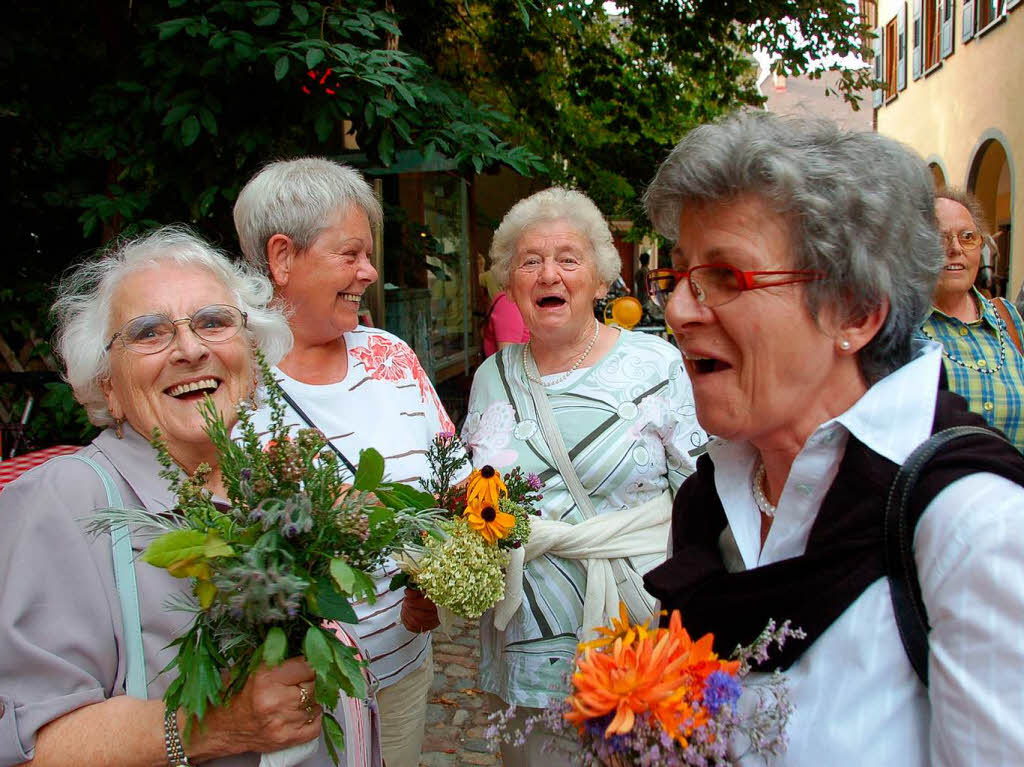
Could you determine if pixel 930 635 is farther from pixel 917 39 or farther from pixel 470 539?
pixel 917 39

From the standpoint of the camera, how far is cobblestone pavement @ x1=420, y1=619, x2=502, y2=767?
405 cm

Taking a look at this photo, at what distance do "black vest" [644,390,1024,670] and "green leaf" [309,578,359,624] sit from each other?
2.04ft

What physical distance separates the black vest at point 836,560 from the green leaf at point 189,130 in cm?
316

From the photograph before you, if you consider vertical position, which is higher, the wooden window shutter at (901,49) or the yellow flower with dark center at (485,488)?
the wooden window shutter at (901,49)

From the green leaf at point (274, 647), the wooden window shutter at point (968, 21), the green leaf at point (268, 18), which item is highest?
the wooden window shutter at point (968, 21)

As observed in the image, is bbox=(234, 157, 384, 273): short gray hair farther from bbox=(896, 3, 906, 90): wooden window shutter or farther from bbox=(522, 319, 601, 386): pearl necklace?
bbox=(896, 3, 906, 90): wooden window shutter

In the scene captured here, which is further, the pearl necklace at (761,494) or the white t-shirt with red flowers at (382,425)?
the white t-shirt with red flowers at (382,425)

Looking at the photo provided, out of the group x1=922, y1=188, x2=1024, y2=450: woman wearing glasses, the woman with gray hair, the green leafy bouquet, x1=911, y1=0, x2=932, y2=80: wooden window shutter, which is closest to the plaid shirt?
x1=922, y1=188, x2=1024, y2=450: woman wearing glasses

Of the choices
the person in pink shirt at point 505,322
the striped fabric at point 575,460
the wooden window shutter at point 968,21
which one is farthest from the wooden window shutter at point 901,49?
the striped fabric at point 575,460

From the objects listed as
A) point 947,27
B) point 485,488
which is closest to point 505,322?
point 485,488

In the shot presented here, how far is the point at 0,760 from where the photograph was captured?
1454 millimetres

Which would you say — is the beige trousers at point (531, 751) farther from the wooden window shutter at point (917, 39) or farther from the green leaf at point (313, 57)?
the wooden window shutter at point (917, 39)

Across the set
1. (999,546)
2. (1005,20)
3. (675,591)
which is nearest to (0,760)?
(675,591)

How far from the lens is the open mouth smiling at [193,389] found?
1.88 m
